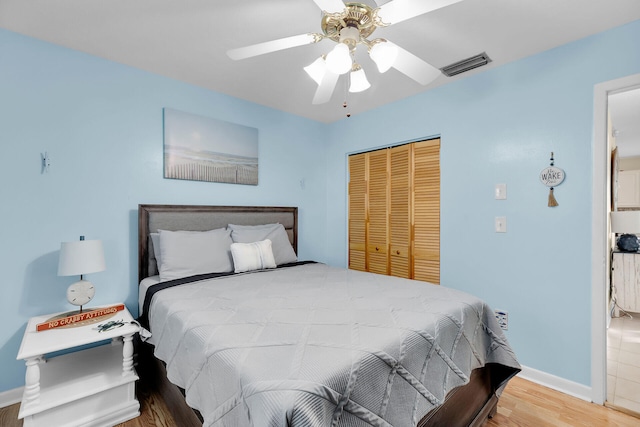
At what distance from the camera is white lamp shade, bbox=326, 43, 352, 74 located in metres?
1.41

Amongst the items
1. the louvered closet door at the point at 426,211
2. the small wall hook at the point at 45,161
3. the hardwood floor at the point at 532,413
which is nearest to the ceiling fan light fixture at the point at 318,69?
the louvered closet door at the point at 426,211

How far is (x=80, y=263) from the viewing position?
1893 millimetres

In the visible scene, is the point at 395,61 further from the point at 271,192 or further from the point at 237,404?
the point at 271,192

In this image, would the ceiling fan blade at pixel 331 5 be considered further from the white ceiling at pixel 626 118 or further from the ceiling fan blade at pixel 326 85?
the white ceiling at pixel 626 118

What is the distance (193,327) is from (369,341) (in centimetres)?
82

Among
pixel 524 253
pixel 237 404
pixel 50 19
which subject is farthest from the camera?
pixel 524 253

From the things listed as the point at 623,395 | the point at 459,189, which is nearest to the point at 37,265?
A: the point at 459,189

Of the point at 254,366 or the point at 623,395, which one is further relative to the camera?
the point at 623,395

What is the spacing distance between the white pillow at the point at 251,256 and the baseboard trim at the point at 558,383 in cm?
218

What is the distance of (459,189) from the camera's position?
2.66 meters

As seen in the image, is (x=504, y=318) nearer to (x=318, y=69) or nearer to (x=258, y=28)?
(x=318, y=69)

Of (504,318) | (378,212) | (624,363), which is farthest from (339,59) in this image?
(624,363)

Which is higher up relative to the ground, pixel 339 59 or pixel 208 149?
pixel 339 59

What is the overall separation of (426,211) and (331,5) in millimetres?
2079
